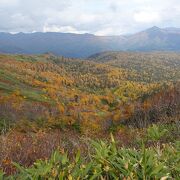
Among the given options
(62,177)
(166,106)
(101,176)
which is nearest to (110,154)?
(101,176)

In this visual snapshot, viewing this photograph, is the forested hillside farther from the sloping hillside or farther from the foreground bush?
the foreground bush

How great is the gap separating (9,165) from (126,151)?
1.65m

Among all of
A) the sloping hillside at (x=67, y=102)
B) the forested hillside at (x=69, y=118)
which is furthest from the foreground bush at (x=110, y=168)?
the sloping hillside at (x=67, y=102)

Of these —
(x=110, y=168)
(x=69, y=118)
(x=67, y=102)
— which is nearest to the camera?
(x=110, y=168)

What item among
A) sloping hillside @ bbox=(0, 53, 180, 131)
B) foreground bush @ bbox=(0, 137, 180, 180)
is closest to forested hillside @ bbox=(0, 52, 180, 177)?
sloping hillside @ bbox=(0, 53, 180, 131)

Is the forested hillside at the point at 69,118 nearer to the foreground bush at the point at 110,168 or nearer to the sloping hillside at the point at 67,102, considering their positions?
the sloping hillside at the point at 67,102

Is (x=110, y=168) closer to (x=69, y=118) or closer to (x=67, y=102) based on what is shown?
(x=69, y=118)

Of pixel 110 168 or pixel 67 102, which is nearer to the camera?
pixel 110 168

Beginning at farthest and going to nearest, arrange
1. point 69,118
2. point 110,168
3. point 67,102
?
point 67,102 < point 69,118 < point 110,168

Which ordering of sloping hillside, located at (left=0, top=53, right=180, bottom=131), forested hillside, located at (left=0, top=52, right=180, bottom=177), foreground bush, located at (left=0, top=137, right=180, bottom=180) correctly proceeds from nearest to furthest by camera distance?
1. foreground bush, located at (left=0, top=137, right=180, bottom=180)
2. forested hillside, located at (left=0, top=52, right=180, bottom=177)
3. sloping hillside, located at (left=0, top=53, right=180, bottom=131)

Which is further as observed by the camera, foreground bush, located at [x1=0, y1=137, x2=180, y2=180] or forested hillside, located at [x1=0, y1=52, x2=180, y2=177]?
forested hillside, located at [x1=0, y1=52, x2=180, y2=177]

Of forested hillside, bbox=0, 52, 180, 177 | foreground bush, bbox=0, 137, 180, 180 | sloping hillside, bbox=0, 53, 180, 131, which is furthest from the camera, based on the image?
sloping hillside, bbox=0, 53, 180, 131

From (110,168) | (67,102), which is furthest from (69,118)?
(110,168)

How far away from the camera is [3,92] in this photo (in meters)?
102
